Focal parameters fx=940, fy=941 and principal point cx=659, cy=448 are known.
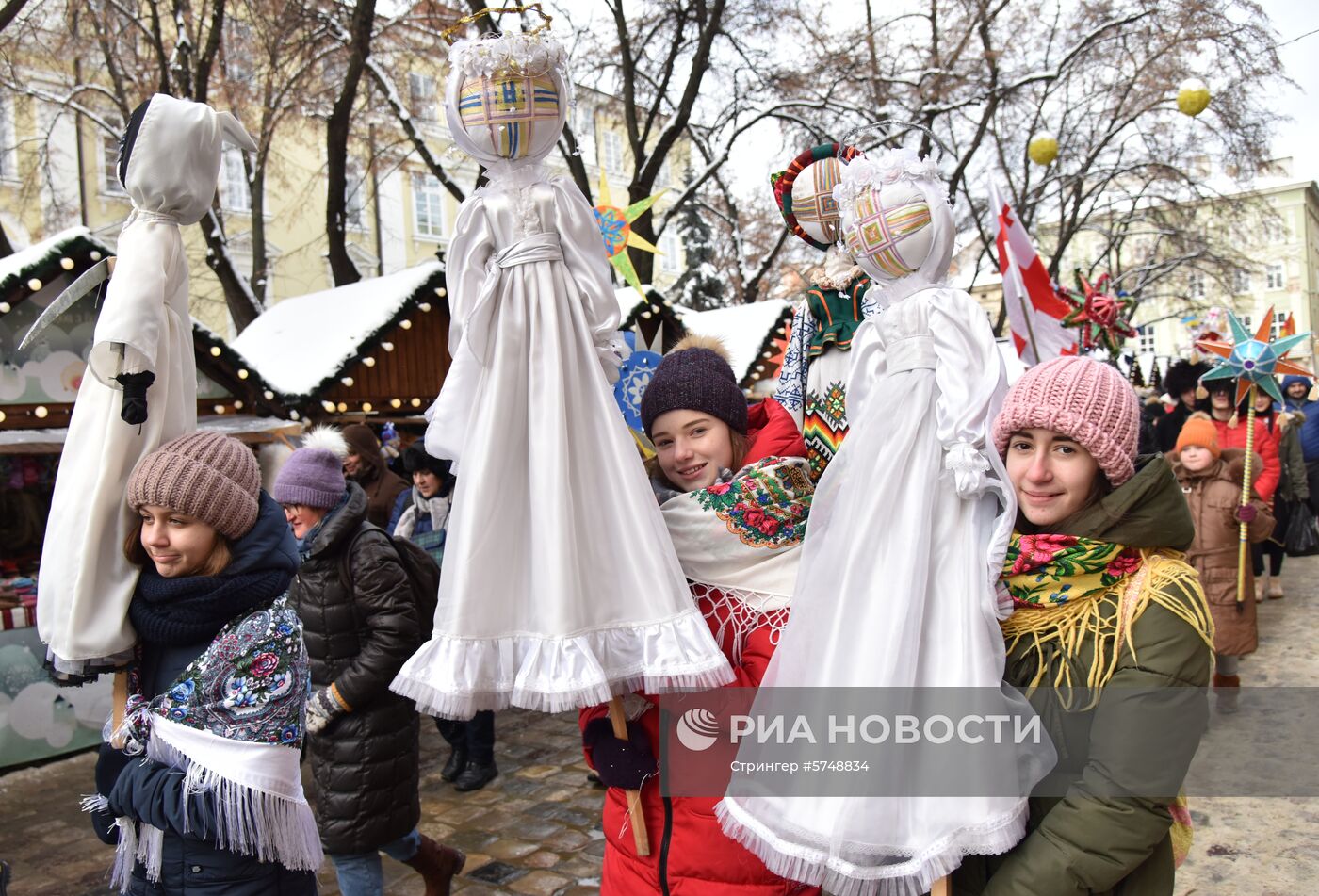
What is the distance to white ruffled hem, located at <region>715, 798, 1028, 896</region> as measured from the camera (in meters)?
1.74

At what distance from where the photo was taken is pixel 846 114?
48.4 feet

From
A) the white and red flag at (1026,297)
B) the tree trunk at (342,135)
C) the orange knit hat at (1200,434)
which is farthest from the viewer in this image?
the tree trunk at (342,135)

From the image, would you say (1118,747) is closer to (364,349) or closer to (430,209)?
(364,349)

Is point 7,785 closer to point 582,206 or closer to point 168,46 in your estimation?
point 582,206

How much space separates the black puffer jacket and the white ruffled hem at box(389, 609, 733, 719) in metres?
1.77

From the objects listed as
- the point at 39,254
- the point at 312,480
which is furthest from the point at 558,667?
the point at 39,254

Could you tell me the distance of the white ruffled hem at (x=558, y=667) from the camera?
6.23ft

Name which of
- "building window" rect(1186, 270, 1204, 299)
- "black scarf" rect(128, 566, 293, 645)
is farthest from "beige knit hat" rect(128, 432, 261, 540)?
"building window" rect(1186, 270, 1204, 299)

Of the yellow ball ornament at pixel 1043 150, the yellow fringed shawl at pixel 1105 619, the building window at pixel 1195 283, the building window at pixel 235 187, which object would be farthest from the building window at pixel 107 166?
the building window at pixel 1195 283

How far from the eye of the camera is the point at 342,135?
35.7 feet

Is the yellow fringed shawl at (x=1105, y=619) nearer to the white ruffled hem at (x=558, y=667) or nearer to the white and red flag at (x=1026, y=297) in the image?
the white ruffled hem at (x=558, y=667)

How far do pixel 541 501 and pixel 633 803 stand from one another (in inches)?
30.2

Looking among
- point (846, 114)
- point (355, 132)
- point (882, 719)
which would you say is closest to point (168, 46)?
point (355, 132)

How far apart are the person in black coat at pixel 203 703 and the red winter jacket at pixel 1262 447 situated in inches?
273
